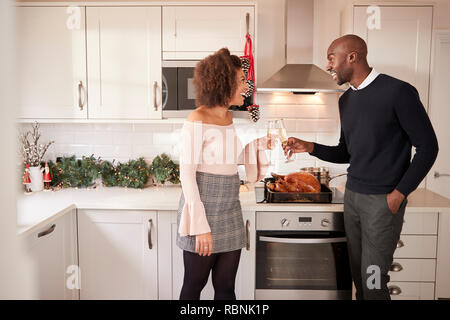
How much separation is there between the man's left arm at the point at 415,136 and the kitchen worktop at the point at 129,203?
1.86 feet

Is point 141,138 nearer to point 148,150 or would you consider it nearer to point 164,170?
point 148,150

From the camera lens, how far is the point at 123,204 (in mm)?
2381

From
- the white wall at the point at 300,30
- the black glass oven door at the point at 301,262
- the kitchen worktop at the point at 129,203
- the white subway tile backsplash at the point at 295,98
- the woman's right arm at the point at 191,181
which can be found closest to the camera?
the woman's right arm at the point at 191,181

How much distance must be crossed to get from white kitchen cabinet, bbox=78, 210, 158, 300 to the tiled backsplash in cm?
72

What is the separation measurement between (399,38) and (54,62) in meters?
2.28

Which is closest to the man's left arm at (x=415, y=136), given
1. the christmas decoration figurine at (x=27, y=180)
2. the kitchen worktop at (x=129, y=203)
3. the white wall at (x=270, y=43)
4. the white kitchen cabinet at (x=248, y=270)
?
the kitchen worktop at (x=129, y=203)

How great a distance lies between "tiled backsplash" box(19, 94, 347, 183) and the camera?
9.63ft

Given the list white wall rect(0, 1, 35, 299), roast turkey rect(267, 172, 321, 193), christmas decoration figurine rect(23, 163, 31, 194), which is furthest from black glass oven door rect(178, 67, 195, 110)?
white wall rect(0, 1, 35, 299)

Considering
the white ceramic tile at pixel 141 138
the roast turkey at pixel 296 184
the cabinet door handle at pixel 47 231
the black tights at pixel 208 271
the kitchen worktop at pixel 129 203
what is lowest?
the black tights at pixel 208 271

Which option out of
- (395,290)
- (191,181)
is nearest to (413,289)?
(395,290)

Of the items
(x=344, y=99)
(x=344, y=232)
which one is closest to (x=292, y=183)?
(x=344, y=232)

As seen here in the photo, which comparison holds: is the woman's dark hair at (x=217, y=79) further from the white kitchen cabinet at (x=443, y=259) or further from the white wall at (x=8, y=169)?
the white kitchen cabinet at (x=443, y=259)

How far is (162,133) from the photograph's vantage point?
118 inches

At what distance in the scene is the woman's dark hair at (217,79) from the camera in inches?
63.4
